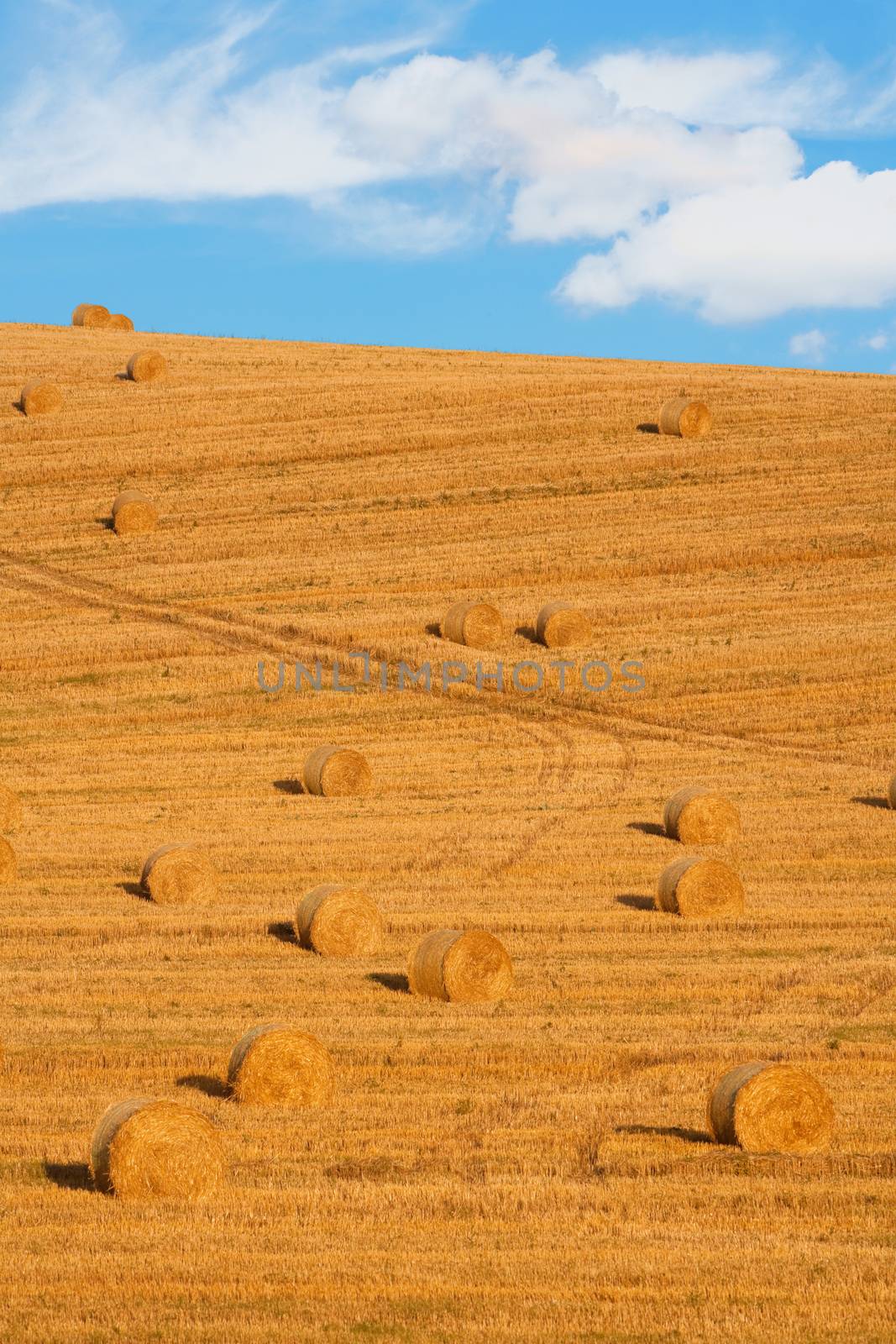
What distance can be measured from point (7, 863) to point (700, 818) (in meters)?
9.84

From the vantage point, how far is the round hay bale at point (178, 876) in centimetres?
2222

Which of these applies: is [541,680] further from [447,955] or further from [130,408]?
[130,408]

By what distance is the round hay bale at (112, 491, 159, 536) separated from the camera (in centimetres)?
4328

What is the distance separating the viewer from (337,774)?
2831 cm

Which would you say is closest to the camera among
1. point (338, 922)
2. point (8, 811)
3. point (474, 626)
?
point (338, 922)

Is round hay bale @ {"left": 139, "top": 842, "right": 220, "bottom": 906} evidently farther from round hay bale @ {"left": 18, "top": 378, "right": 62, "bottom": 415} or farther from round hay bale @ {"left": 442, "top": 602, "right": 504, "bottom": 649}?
round hay bale @ {"left": 18, "top": 378, "right": 62, "bottom": 415}

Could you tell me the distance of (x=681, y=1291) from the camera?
10.1m

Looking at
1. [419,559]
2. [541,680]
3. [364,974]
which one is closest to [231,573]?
[419,559]

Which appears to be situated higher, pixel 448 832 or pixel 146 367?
pixel 146 367

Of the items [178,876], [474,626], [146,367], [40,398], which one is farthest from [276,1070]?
[146,367]

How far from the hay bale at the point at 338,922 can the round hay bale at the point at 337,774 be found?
25.8 ft

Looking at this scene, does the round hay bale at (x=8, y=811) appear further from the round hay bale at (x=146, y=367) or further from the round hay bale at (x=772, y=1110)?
the round hay bale at (x=146, y=367)

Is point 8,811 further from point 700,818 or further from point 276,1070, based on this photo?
A: point 276,1070

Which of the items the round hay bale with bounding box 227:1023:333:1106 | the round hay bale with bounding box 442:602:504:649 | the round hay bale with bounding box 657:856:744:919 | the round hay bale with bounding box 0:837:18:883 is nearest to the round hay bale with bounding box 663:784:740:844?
the round hay bale with bounding box 657:856:744:919
